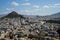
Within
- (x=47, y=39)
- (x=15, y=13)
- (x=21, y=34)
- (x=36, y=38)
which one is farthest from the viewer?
(x=15, y=13)

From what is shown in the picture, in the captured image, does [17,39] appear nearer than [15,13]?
Yes

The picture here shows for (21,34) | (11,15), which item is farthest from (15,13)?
(21,34)

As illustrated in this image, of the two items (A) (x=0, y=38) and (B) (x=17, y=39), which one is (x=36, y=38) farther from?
(A) (x=0, y=38)

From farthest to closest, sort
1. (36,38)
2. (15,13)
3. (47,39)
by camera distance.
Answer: (15,13) < (36,38) < (47,39)

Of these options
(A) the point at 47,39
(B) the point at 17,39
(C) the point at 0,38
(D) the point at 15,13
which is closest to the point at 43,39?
(A) the point at 47,39

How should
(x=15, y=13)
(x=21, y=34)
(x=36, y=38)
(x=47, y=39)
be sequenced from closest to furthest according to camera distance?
(x=47, y=39) < (x=36, y=38) < (x=21, y=34) < (x=15, y=13)

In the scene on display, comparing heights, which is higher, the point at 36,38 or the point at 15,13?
the point at 15,13

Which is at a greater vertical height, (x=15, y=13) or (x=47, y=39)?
(x=15, y=13)

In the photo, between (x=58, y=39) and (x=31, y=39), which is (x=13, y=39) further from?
(x=58, y=39)

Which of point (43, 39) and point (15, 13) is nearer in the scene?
point (43, 39)
